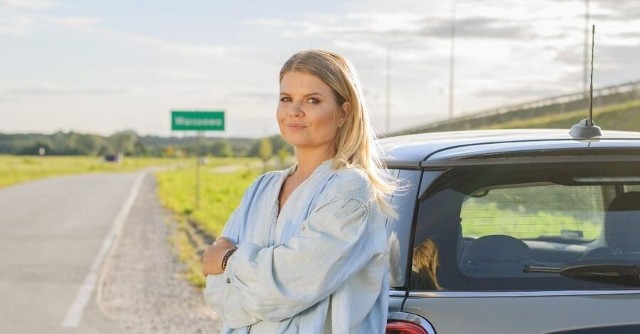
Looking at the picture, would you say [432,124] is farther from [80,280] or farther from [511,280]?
[511,280]

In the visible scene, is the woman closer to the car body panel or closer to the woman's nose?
the woman's nose

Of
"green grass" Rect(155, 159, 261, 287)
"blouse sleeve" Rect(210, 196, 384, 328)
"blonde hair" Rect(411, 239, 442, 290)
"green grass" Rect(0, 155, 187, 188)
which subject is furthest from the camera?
"green grass" Rect(0, 155, 187, 188)

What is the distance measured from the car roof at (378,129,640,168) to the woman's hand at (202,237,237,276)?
2.17ft

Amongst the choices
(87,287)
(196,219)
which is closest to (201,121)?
(196,219)

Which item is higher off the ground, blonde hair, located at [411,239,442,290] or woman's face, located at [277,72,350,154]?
woman's face, located at [277,72,350,154]

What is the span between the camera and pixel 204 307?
1079 centimetres

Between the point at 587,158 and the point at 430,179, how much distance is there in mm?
558

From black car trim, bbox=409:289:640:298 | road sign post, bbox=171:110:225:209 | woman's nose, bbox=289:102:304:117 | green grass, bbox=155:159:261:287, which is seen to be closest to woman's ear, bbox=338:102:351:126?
woman's nose, bbox=289:102:304:117

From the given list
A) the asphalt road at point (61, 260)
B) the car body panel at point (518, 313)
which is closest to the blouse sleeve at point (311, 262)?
the car body panel at point (518, 313)

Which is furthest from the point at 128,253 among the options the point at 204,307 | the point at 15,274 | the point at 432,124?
the point at 432,124

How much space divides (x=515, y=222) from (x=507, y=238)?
0.23 m

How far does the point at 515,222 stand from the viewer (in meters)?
3.80

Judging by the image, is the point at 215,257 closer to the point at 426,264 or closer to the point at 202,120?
the point at 426,264

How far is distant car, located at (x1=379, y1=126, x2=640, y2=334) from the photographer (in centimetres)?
327
